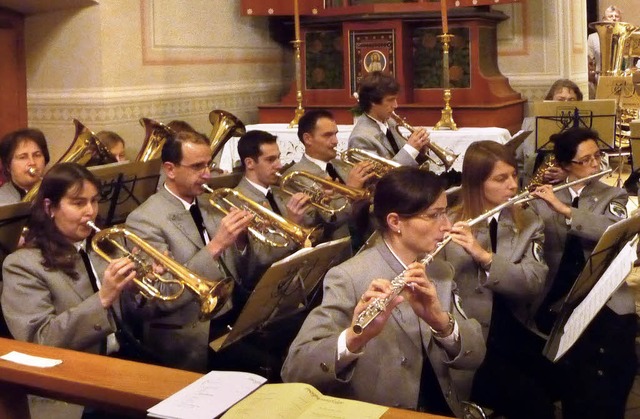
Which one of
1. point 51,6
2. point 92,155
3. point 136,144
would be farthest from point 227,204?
point 51,6

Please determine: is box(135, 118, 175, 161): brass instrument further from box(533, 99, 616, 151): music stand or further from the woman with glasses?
the woman with glasses

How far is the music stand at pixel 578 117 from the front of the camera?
20.3 feet

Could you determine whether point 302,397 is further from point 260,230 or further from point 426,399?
point 260,230

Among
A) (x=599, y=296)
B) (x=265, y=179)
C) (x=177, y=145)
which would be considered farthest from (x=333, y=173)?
(x=599, y=296)

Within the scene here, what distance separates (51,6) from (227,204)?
11.8 ft

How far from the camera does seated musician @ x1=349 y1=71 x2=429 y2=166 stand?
598 centimetres

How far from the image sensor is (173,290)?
383 cm

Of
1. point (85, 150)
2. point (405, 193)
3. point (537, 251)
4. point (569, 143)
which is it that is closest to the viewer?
point (405, 193)

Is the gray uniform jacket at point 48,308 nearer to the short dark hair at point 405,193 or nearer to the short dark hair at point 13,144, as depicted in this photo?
the short dark hair at point 405,193

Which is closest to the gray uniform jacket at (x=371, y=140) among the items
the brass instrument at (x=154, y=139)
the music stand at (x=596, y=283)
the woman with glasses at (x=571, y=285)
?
the brass instrument at (x=154, y=139)

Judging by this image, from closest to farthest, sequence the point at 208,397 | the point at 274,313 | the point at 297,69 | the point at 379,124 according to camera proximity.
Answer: the point at 208,397
the point at 274,313
the point at 379,124
the point at 297,69

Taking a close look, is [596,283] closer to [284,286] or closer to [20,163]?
[284,286]

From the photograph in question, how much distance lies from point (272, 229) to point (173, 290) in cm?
73

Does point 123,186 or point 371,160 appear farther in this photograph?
point 371,160
